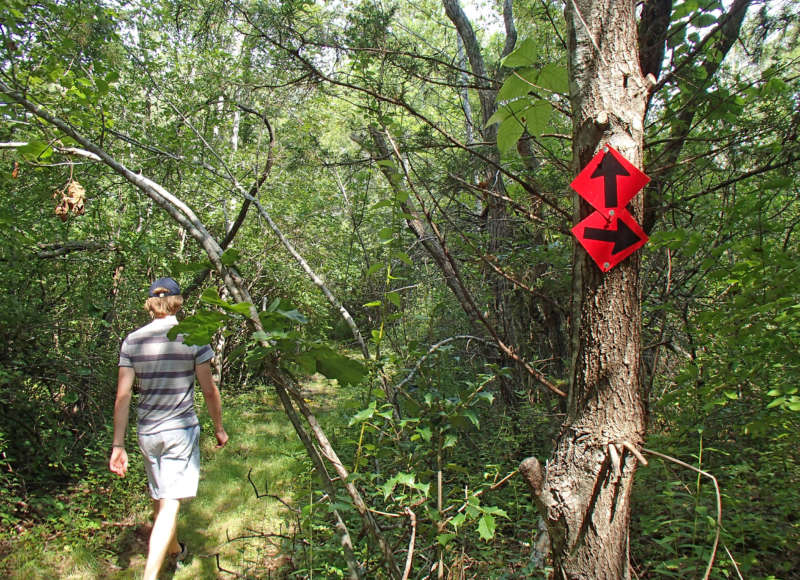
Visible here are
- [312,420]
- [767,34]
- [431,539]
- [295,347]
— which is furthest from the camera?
[767,34]

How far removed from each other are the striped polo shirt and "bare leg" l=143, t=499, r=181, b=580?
1.53 ft

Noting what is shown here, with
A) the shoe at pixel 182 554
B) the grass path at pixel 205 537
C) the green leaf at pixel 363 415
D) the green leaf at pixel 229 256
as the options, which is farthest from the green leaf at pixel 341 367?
the shoe at pixel 182 554

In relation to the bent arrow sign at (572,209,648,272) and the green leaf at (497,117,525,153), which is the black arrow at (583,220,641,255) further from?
the green leaf at (497,117,525,153)

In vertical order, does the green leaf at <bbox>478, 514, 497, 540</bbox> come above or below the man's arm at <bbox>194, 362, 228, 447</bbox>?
below

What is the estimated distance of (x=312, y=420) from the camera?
61.3 inches

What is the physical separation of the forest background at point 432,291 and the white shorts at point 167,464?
30.9 inches

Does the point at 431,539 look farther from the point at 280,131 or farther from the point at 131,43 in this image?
the point at 131,43

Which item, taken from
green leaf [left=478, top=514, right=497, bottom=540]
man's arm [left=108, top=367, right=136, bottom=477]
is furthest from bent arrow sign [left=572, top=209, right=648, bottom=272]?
man's arm [left=108, top=367, right=136, bottom=477]

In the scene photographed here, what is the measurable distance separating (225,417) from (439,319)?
375 cm

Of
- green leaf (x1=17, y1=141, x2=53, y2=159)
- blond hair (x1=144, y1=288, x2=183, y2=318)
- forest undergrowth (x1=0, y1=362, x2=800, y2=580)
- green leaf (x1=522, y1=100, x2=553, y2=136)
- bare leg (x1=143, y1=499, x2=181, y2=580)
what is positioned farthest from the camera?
blond hair (x1=144, y1=288, x2=183, y2=318)

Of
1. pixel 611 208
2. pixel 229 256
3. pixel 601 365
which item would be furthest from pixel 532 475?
pixel 229 256

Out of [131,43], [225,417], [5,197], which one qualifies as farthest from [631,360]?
[131,43]

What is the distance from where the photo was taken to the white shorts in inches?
109

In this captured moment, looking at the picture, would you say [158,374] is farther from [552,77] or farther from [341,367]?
[552,77]
